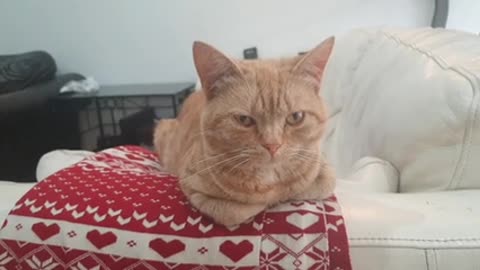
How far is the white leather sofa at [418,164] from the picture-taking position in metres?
0.59

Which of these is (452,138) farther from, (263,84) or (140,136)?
(140,136)

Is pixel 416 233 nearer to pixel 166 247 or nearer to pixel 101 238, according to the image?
pixel 166 247

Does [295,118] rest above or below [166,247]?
above

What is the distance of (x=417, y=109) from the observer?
79 centimetres

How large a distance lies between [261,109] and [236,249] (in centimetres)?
25

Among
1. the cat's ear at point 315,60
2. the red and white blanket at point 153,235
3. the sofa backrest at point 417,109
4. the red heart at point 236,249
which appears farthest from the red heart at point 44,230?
the sofa backrest at point 417,109

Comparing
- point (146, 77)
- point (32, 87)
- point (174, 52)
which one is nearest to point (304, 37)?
point (174, 52)

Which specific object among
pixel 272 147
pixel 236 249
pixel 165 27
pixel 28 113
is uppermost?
pixel 165 27

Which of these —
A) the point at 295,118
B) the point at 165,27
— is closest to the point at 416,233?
the point at 295,118

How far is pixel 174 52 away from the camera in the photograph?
2.76m

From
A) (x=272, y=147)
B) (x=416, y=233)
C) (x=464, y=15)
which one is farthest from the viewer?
(x=464, y=15)

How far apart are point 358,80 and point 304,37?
131cm

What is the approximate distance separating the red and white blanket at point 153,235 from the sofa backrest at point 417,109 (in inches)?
8.3

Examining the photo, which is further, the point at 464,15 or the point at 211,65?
the point at 464,15
